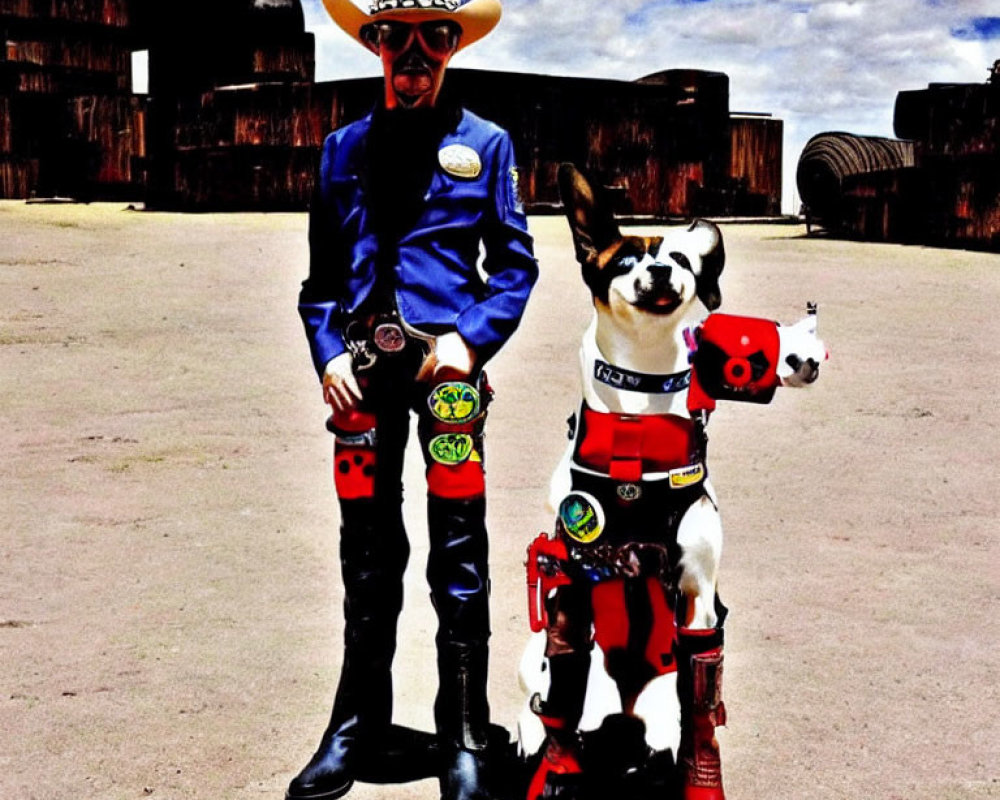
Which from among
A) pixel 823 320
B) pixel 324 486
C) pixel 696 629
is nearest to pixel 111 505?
pixel 324 486

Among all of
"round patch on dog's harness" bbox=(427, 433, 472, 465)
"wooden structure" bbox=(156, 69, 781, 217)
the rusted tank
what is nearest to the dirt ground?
"round patch on dog's harness" bbox=(427, 433, 472, 465)

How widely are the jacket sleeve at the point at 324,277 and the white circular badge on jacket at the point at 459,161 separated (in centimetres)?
33

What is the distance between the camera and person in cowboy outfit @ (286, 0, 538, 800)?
11.6ft

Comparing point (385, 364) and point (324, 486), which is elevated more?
point (385, 364)

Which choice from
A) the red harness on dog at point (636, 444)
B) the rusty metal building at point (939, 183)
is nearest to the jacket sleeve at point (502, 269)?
the red harness on dog at point (636, 444)

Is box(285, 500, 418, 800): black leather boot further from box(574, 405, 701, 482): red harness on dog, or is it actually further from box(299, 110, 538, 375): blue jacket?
box(574, 405, 701, 482): red harness on dog

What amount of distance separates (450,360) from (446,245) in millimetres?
338

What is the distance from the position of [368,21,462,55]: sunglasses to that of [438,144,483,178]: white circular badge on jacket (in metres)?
0.26

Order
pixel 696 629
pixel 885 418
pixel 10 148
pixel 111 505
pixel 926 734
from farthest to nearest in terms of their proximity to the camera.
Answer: pixel 10 148, pixel 885 418, pixel 111 505, pixel 926 734, pixel 696 629

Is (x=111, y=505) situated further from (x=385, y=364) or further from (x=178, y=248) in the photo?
(x=178, y=248)

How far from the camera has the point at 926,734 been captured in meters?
4.09

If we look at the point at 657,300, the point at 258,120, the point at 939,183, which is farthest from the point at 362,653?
the point at 258,120

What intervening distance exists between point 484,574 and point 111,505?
11.3 ft

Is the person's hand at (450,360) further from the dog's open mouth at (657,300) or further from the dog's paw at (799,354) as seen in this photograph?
the dog's paw at (799,354)
